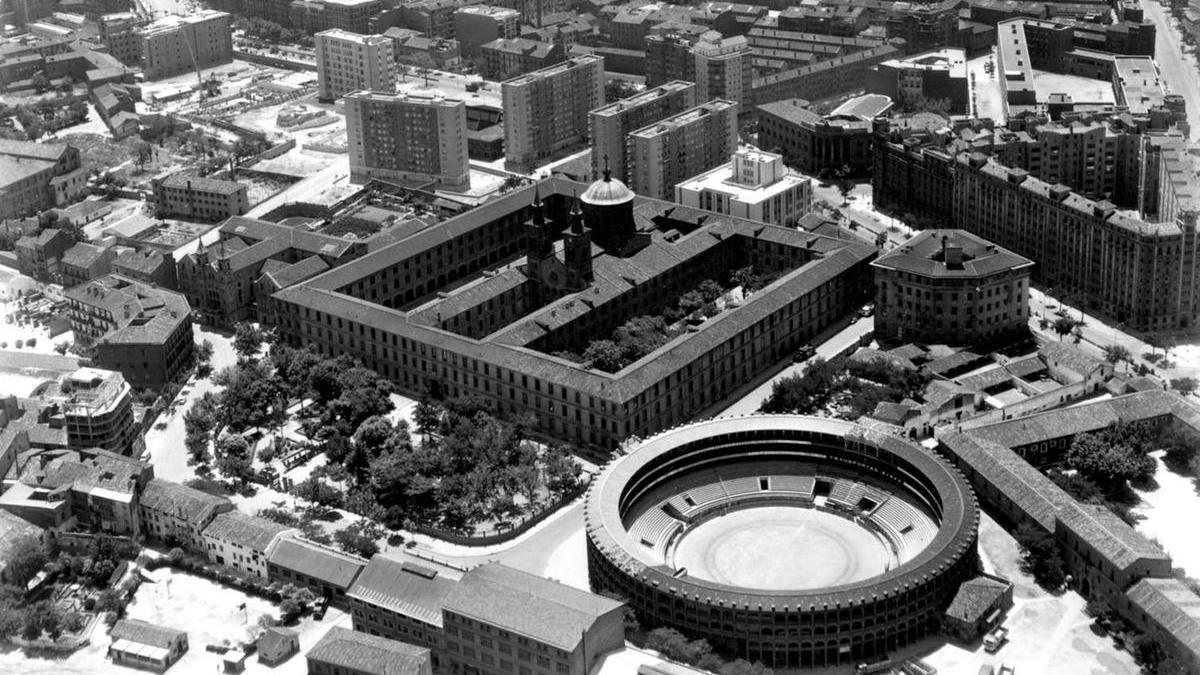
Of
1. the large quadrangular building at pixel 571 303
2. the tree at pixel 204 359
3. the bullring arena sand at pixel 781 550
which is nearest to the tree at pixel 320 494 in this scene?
the large quadrangular building at pixel 571 303

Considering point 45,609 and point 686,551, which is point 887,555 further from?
point 45,609

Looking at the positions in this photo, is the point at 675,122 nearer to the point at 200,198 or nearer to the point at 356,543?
the point at 200,198

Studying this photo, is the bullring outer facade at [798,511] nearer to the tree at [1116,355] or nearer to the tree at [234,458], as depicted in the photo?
the tree at [234,458]

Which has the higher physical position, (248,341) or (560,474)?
(248,341)

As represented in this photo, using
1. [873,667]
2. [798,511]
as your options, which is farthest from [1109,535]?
[798,511]

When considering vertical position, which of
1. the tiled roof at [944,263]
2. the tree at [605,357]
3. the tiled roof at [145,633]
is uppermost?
the tiled roof at [944,263]

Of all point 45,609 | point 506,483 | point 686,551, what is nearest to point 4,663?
point 45,609
